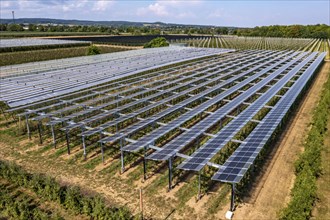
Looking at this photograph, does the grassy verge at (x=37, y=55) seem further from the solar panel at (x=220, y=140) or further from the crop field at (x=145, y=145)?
the solar panel at (x=220, y=140)

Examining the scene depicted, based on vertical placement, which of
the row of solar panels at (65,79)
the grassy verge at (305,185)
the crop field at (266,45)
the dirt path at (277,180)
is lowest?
the dirt path at (277,180)

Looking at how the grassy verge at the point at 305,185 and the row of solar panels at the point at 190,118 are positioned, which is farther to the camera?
the row of solar panels at the point at 190,118

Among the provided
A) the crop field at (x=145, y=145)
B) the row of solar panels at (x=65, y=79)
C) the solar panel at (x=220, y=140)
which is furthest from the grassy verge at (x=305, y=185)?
the row of solar panels at (x=65, y=79)

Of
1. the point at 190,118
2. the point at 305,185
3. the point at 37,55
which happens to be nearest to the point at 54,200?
the point at 190,118

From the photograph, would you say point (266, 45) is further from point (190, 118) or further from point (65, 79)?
point (190, 118)

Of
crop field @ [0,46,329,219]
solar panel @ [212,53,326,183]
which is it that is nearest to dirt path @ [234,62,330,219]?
crop field @ [0,46,329,219]

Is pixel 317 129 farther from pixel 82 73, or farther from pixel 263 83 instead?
pixel 82 73

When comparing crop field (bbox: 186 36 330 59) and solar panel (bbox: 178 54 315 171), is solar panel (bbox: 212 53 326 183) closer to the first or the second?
solar panel (bbox: 178 54 315 171)
